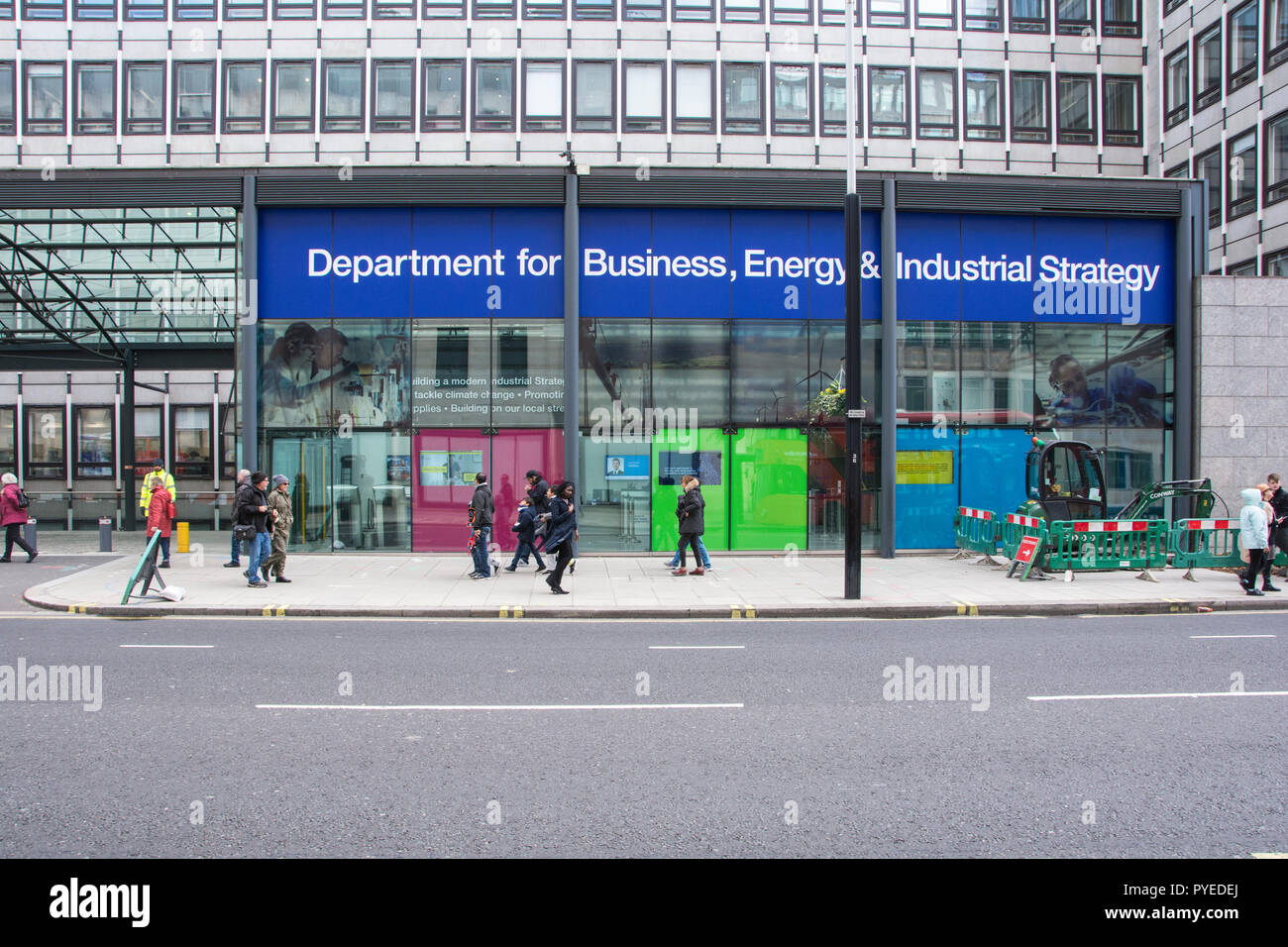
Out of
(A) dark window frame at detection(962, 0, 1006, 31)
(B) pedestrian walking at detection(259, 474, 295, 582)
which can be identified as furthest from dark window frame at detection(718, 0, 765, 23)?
(B) pedestrian walking at detection(259, 474, 295, 582)

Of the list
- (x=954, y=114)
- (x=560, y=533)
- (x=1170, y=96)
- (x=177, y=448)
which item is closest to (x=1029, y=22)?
(x=954, y=114)

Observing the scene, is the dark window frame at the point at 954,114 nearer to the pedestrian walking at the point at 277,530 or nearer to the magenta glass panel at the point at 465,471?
the magenta glass panel at the point at 465,471

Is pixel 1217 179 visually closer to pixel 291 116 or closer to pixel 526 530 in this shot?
pixel 526 530

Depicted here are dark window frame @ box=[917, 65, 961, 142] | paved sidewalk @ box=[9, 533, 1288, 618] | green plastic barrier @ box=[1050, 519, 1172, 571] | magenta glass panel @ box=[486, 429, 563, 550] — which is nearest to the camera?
paved sidewalk @ box=[9, 533, 1288, 618]

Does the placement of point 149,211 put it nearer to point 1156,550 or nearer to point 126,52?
point 126,52

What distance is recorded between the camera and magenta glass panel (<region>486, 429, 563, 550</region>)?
1786 cm

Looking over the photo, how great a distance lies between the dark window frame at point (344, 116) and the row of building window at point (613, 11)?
132 cm

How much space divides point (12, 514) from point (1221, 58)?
1361 inches

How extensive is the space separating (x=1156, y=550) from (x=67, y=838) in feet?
51.5

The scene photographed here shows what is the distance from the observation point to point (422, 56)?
23.9m

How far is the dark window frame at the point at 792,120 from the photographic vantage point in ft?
78.8

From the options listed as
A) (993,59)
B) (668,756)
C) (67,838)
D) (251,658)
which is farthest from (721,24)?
(67,838)

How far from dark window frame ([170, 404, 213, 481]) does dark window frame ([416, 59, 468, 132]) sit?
11.2m

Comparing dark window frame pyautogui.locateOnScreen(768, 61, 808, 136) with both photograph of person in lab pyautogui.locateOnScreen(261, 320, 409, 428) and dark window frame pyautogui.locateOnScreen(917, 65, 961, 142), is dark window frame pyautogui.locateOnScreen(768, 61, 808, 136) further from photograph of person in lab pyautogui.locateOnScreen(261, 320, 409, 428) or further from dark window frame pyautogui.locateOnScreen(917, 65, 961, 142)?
photograph of person in lab pyautogui.locateOnScreen(261, 320, 409, 428)
